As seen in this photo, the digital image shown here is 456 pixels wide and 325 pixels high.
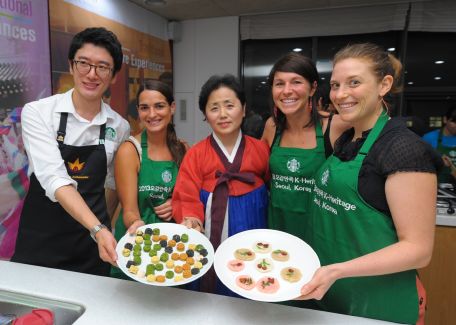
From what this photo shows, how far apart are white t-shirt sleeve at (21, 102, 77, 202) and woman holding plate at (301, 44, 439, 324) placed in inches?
39.7

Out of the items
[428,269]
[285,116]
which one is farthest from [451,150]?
[285,116]

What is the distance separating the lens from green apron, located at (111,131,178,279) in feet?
5.21

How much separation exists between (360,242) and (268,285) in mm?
326

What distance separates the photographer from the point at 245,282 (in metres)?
0.99

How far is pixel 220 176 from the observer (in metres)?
1.45

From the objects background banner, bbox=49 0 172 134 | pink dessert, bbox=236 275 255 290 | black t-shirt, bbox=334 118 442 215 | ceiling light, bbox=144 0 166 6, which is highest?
ceiling light, bbox=144 0 166 6

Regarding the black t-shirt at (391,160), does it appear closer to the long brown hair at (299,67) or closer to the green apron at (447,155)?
the long brown hair at (299,67)

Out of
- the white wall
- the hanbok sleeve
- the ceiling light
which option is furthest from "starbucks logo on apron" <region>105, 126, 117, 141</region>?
the white wall

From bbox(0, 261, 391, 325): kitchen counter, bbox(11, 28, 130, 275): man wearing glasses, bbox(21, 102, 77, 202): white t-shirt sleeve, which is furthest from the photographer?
bbox(11, 28, 130, 275): man wearing glasses

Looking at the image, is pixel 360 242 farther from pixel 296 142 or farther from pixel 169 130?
pixel 169 130

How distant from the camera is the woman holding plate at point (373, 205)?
36.8 inches

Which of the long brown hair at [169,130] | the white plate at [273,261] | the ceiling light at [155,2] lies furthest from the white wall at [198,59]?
the white plate at [273,261]

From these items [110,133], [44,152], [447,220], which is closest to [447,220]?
[447,220]

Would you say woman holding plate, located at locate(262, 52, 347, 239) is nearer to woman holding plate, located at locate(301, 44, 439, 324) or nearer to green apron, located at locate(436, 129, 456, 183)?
woman holding plate, located at locate(301, 44, 439, 324)
